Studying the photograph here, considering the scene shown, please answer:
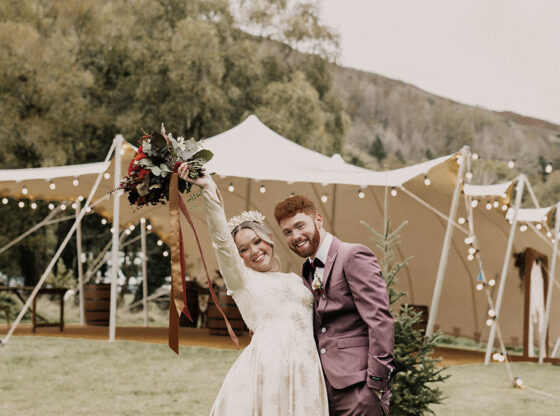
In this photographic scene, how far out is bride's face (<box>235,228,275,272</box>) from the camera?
3.33 m

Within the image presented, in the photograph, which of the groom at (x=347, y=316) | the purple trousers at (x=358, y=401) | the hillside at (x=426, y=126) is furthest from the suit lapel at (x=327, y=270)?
the hillside at (x=426, y=126)

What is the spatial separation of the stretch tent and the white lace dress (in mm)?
7337

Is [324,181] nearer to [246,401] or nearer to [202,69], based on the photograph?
[246,401]

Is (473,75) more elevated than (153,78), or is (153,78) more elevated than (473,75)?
(473,75)

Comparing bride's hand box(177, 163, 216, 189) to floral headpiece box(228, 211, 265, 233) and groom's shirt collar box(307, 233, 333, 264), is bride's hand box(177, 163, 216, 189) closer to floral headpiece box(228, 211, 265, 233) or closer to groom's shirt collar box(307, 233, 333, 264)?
floral headpiece box(228, 211, 265, 233)

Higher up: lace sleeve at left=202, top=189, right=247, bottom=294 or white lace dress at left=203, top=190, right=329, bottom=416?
lace sleeve at left=202, top=189, right=247, bottom=294

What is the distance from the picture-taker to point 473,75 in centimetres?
10662

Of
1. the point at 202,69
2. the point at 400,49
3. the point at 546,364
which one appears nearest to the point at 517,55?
the point at 400,49

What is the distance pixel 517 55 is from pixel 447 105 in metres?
12.3

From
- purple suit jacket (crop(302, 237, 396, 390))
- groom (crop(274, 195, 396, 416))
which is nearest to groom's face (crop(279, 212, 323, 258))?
groom (crop(274, 195, 396, 416))

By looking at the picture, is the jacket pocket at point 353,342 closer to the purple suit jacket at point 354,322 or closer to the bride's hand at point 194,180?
the purple suit jacket at point 354,322

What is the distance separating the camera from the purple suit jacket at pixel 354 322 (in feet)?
9.36

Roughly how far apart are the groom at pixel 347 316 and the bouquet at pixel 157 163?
1.48ft

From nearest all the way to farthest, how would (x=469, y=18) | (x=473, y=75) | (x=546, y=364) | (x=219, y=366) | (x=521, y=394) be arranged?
Result: (x=521, y=394) < (x=219, y=366) < (x=546, y=364) < (x=469, y=18) < (x=473, y=75)
